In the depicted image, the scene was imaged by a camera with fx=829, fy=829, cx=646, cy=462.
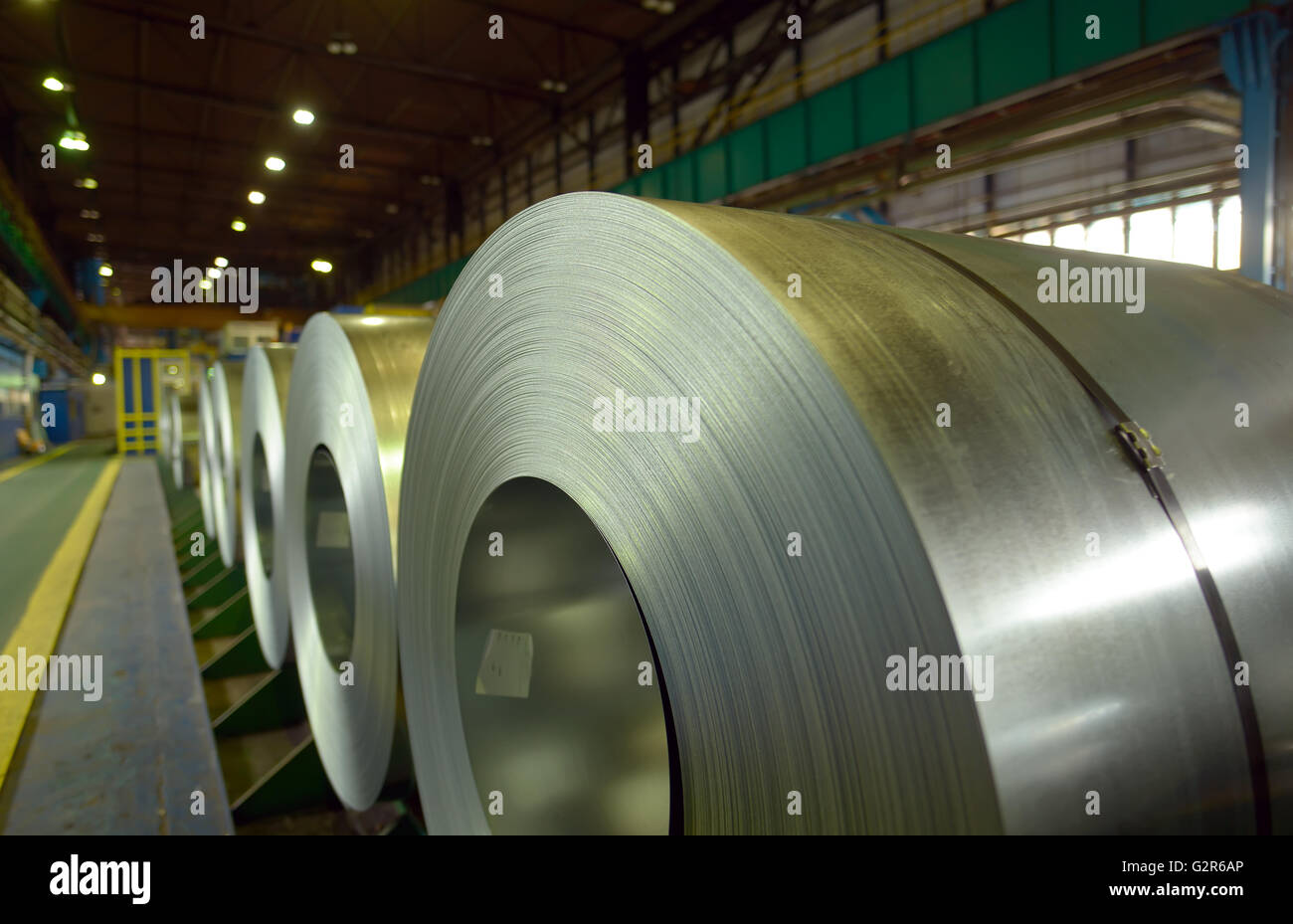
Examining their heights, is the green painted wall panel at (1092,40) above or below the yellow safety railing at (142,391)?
below

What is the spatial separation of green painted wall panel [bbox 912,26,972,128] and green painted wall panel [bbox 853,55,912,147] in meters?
0.09

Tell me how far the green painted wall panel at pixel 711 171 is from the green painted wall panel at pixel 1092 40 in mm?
3688

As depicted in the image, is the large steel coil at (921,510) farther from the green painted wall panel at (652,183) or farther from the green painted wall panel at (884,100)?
the green painted wall panel at (652,183)

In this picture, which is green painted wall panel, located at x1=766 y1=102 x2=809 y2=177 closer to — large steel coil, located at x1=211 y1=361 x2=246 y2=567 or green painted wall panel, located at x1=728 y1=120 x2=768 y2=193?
green painted wall panel, located at x1=728 y1=120 x2=768 y2=193

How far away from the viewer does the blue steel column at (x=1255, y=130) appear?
4.84 metres

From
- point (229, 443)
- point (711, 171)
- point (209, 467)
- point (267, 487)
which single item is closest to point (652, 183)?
point (711, 171)

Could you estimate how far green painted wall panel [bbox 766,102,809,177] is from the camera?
795cm

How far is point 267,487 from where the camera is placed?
388 centimetres

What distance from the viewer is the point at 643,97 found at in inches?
482

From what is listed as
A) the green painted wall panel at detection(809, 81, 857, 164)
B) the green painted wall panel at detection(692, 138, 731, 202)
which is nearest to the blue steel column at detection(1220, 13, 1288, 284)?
the green painted wall panel at detection(809, 81, 857, 164)

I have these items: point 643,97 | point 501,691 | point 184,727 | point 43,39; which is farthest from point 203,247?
point 501,691

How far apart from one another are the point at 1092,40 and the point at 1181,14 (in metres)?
0.53

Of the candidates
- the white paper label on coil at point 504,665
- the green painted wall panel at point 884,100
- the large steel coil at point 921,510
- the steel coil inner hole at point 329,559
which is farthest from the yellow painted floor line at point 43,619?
the green painted wall panel at point 884,100
